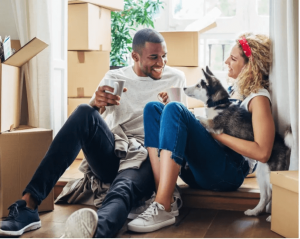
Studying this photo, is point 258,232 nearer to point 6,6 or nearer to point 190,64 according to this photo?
point 190,64

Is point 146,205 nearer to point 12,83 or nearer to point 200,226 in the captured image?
point 200,226

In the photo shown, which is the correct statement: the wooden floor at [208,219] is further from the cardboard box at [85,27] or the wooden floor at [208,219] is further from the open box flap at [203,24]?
the open box flap at [203,24]

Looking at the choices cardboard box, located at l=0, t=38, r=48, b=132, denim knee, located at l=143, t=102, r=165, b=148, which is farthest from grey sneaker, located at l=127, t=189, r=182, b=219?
cardboard box, located at l=0, t=38, r=48, b=132

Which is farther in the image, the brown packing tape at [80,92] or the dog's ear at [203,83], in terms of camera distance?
the brown packing tape at [80,92]

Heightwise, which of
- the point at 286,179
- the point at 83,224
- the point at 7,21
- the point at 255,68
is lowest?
the point at 83,224

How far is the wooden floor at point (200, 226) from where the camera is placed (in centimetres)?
163

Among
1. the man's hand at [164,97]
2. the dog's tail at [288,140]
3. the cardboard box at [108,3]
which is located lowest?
the dog's tail at [288,140]

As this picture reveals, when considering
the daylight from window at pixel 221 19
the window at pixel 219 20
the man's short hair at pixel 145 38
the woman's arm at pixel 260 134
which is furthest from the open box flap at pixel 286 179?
the window at pixel 219 20

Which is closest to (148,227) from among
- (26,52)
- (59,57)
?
(26,52)

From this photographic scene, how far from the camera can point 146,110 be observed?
1834 mm

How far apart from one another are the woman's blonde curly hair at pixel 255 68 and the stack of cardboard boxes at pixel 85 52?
137cm

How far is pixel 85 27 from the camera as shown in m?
2.86

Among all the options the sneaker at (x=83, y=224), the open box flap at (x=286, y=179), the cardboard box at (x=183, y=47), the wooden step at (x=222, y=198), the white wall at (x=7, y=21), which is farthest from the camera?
the cardboard box at (x=183, y=47)

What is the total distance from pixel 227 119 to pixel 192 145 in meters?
0.18
